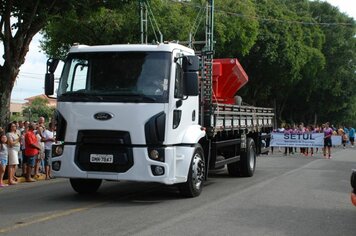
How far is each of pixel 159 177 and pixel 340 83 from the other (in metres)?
47.6

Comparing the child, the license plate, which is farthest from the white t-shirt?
the license plate

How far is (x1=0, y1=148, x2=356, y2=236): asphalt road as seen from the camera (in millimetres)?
7457

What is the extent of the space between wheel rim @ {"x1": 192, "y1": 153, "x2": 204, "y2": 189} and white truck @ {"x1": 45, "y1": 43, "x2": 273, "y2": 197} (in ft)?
0.06

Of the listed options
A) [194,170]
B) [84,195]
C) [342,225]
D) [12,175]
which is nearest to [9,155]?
[12,175]

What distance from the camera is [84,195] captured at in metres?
10.8

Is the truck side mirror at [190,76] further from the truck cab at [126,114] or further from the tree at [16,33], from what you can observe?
the tree at [16,33]

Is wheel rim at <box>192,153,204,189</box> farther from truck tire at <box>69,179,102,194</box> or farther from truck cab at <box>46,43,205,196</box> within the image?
truck tire at <box>69,179,102,194</box>

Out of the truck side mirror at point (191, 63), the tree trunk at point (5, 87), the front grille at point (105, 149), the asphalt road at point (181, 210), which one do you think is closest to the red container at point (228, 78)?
the asphalt road at point (181, 210)

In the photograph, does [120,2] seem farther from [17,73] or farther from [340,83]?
[340,83]

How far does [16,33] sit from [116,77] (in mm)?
7061

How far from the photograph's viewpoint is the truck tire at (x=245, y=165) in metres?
14.4

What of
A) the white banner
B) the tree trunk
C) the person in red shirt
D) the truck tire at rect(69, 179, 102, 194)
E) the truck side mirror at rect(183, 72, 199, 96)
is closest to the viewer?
the truck side mirror at rect(183, 72, 199, 96)

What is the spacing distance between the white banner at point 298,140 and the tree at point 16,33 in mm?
16001

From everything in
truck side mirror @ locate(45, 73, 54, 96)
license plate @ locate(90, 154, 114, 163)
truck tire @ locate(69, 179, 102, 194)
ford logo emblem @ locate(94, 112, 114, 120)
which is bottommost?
truck tire @ locate(69, 179, 102, 194)
